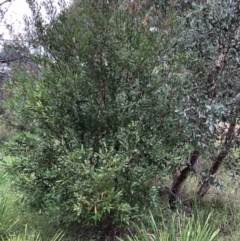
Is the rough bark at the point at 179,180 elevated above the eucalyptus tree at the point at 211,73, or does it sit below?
below

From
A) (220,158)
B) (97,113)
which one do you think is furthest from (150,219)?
(220,158)

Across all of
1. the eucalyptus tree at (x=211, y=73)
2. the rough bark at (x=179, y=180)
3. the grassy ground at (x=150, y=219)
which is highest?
the eucalyptus tree at (x=211, y=73)

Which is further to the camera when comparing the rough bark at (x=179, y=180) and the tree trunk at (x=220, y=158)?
the rough bark at (x=179, y=180)

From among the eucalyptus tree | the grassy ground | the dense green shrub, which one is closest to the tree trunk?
the eucalyptus tree

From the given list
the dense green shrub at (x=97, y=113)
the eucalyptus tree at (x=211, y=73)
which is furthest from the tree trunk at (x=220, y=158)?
the dense green shrub at (x=97, y=113)

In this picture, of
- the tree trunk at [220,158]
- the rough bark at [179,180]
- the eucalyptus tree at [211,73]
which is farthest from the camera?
the rough bark at [179,180]

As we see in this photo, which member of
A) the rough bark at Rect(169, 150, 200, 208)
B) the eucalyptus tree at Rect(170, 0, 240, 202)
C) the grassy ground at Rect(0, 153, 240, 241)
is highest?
the eucalyptus tree at Rect(170, 0, 240, 202)

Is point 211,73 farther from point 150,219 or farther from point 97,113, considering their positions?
point 150,219

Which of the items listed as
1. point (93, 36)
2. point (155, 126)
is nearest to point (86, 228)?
point (155, 126)

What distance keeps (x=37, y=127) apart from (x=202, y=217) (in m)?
1.83

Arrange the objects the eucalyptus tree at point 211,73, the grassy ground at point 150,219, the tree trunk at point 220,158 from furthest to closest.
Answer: the tree trunk at point 220,158 → the grassy ground at point 150,219 → the eucalyptus tree at point 211,73

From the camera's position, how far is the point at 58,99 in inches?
106

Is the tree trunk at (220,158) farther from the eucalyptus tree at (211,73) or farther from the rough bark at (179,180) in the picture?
the rough bark at (179,180)

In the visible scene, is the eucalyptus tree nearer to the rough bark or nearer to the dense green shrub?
the dense green shrub
